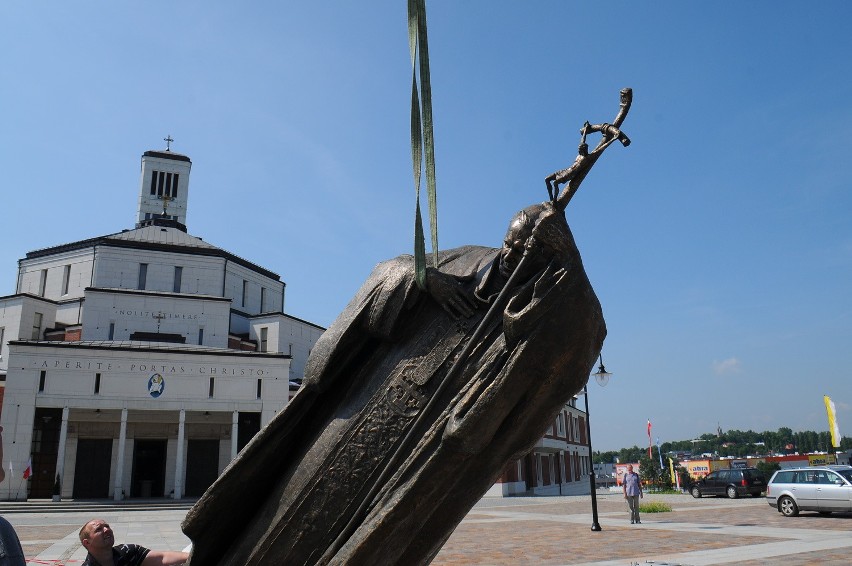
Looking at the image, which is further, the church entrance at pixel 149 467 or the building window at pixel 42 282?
the building window at pixel 42 282

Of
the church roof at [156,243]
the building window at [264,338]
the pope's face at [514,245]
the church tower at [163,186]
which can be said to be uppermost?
the church tower at [163,186]

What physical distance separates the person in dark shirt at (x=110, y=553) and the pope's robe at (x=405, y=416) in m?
0.83

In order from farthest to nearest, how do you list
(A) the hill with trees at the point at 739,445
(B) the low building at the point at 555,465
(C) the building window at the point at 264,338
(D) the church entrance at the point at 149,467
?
(A) the hill with trees at the point at 739,445 → (C) the building window at the point at 264,338 → (B) the low building at the point at 555,465 → (D) the church entrance at the point at 149,467

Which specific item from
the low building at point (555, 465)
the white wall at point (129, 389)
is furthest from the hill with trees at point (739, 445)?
the white wall at point (129, 389)

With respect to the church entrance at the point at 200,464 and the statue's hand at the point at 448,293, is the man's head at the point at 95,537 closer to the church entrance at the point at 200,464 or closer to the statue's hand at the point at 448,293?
the statue's hand at the point at 448,293

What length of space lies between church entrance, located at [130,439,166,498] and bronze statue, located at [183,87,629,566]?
35.9m

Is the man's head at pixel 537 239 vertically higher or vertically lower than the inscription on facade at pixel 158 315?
lower

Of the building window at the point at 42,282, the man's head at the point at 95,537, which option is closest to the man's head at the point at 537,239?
the man's head at the point at 95,537

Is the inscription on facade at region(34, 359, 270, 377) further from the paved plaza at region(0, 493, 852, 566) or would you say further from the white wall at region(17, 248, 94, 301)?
the white wall at region(17, 248, 94, 301)

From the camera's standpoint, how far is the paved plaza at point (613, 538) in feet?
32.9

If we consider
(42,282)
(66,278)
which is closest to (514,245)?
(66,278)

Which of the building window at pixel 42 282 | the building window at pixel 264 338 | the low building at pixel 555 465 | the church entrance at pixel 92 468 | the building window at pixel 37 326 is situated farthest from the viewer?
the building window at pixel 42 282

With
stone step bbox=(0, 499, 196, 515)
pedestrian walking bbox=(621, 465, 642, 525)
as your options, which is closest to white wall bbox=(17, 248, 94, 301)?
stone step bbox=(0, 499, 196, 515)

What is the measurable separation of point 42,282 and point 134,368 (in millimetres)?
18786
